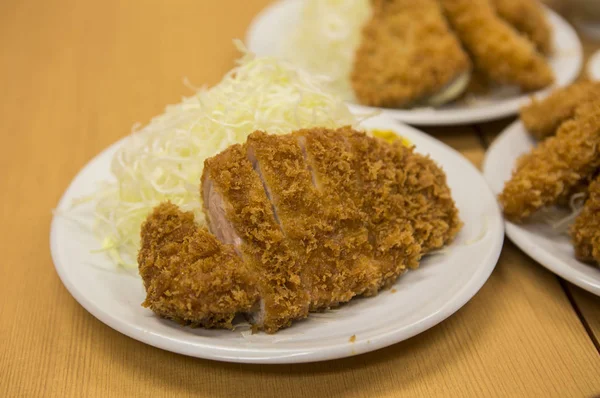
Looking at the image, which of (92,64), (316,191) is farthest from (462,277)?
(92,64)

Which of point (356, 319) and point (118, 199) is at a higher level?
point (118, 199)

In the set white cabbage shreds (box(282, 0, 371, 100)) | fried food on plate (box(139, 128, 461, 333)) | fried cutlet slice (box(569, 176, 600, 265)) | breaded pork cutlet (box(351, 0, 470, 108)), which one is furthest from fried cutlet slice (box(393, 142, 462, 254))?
white cabbage shreds (box(282, 0, 371, 100))

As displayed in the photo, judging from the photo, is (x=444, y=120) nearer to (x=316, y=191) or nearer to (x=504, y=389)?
(x=316, y=191)

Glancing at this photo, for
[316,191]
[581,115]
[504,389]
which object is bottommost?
[504,389]

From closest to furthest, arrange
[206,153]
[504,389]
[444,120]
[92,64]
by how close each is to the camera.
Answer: [504,389] → [206,153] → [444,120] → [92,64]

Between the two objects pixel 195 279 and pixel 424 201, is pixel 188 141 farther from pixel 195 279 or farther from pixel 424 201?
pixel 424 201

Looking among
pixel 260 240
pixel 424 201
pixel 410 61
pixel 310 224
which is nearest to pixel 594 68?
pixel 410 61
